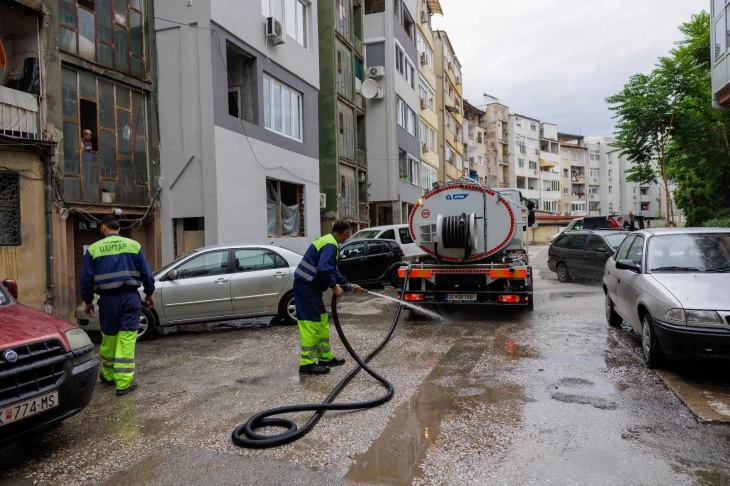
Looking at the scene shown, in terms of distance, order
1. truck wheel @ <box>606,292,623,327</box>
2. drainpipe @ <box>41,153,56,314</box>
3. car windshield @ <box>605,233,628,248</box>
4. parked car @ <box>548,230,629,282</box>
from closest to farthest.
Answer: truck wheel @ <box>606,292,623,327</box> → drainpipe @ <box>41,153,56,314</box> → car windshield @ <box>605,233,628,248</box> → parked car @ <box>548,230,629,282</box>

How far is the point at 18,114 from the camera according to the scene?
10336mm

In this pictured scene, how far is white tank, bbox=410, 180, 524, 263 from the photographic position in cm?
980

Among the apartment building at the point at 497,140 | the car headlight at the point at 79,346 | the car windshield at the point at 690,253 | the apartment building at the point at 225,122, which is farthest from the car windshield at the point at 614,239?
the apartment building at the point at 497,140

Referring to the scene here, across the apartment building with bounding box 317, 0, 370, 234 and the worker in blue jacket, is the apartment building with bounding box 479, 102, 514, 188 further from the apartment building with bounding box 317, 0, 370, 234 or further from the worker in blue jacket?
the worker in blue jacket

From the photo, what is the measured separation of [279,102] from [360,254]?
559 cm

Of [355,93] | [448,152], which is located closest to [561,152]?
[448,152]

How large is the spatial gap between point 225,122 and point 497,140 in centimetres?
5836

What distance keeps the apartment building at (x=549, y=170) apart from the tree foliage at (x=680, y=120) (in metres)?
52.8

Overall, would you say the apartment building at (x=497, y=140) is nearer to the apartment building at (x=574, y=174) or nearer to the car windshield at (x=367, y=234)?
the apartment building at (x=574, y=174)

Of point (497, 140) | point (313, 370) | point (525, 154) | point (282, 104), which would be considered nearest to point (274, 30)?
point (282, 104)

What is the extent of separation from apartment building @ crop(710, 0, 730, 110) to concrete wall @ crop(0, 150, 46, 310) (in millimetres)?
17334

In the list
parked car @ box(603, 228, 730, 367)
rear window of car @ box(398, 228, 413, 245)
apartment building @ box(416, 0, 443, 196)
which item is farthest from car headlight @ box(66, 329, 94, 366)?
apartment building @ box(416, 0, 443, 196)

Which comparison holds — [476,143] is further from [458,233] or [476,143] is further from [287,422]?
[287,422]

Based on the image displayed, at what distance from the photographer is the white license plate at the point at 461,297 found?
9.63m
